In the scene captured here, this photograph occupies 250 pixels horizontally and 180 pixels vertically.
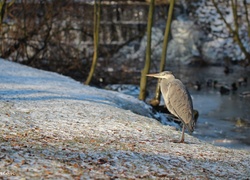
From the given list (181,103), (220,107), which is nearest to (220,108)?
(220,107)

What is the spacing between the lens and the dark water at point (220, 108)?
1820 centimetres

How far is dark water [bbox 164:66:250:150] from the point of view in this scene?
18203 millimetres

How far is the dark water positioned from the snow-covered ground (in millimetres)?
4577

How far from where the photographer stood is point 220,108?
24.2 meters

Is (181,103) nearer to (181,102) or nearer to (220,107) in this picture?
(181,102)

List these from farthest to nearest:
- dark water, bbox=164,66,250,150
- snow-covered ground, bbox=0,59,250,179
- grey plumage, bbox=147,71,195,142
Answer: dark water, bbox=164,66,250,150 < grey plumage, bbox=147,71,195,142 < snow-covered ground, bbox=0,59,250,179

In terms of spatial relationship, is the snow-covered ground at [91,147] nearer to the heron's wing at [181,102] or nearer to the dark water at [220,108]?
the heron's wing at [181,102]

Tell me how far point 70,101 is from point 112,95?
13.8ft

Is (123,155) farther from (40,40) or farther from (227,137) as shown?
(40,40)

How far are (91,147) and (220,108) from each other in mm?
15331

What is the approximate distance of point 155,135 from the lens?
38.6 feet

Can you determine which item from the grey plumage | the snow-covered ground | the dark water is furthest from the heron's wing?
the dark water

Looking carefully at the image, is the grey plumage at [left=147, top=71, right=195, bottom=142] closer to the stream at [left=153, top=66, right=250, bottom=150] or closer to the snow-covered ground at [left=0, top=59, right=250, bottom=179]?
the snow-covered ground at [left=0, top=59, right=250, bottom=179]

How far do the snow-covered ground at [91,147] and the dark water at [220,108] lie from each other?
15.0ft
